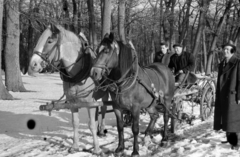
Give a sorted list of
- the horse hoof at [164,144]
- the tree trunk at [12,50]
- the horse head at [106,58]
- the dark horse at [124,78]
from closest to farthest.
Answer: the horse head at [106,58] < the dark horse at [124,78] < the horse hoof at [164,144] < the tree trunk at [12,50]

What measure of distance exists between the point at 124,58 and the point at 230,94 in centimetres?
200

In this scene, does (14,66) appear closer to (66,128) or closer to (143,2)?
(66,128)

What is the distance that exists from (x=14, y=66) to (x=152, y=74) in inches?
409

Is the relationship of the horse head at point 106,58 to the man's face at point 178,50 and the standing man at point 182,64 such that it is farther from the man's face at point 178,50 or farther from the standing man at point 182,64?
the man's face at point 178,50

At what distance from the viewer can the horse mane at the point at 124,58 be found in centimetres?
473

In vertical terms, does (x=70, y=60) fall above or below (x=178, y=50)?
below

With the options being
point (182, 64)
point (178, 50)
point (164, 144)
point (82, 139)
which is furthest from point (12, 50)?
point (164, 144)

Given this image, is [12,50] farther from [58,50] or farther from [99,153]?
[99,153]

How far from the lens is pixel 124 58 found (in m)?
4.73

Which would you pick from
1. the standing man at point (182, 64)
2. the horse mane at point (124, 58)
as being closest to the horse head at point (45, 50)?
the horse mane at point (124, 58)

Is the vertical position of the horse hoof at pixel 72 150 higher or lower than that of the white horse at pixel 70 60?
lower

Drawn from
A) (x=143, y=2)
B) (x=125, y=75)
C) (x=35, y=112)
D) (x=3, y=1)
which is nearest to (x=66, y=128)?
(x=35, y=112)

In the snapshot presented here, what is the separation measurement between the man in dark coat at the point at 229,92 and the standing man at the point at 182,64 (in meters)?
1.71

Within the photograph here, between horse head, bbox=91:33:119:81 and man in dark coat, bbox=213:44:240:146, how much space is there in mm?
2049
